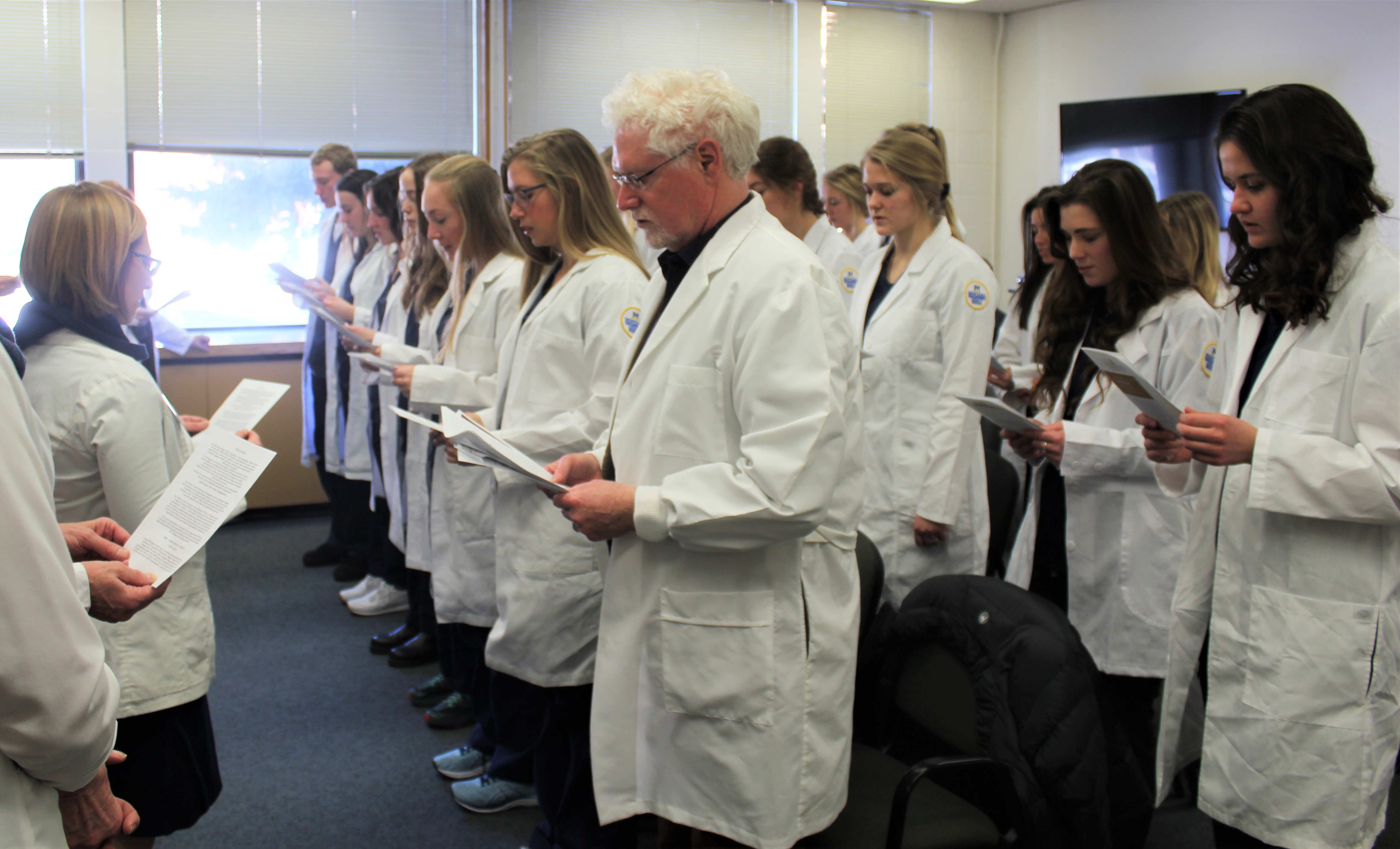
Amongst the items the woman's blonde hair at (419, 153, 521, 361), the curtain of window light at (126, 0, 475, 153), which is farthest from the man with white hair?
the curtain of window light at (126, 0, 475, 153)

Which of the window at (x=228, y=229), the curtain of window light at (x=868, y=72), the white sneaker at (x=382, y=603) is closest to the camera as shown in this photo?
the white sneaker at (x=382, y=603)

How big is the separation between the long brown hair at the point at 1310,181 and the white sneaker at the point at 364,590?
359cm

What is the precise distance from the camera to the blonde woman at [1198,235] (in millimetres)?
3285

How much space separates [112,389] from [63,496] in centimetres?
21

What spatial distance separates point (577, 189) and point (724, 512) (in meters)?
1.15

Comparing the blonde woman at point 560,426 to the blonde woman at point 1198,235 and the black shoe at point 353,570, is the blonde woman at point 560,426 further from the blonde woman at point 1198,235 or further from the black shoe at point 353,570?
the black shoe at point 353,570

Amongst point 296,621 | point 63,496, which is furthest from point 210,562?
point 63,496

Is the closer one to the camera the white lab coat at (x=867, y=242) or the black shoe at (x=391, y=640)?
the black shoe at (x=391, y=640)

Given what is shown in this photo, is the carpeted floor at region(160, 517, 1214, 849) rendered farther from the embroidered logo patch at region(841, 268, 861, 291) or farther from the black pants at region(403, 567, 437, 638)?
the embroidered logo patch at region(841, 268, 861, 291)

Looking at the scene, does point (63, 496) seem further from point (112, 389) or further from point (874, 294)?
point (874, 294)

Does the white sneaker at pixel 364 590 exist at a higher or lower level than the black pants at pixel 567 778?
lower

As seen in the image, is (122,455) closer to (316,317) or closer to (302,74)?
(316,317)

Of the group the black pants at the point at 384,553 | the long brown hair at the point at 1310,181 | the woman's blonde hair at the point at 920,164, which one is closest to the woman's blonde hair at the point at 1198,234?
the woman's blonde hair at the point at 920,164

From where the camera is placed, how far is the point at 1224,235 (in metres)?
5.89
